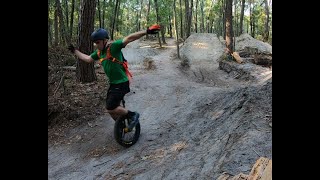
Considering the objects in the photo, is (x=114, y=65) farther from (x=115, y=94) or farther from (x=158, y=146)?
(x=158, y=146)

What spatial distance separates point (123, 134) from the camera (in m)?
6.86

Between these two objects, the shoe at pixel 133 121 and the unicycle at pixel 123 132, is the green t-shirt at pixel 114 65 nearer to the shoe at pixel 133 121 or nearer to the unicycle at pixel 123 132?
the unicycle at pixel 123 132

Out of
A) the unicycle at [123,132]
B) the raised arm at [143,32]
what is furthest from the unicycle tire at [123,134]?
the raised arm at [143,32]

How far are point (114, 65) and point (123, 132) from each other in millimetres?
1578

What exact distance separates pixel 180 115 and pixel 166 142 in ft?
5.91

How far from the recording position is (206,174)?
460 centimetres

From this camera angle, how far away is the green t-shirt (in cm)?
615

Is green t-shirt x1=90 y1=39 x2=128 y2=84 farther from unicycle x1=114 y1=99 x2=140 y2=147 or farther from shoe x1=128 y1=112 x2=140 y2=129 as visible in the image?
shoe x1=128 y1=112 x2=140 y2=129

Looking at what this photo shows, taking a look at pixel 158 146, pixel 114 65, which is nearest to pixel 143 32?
pixel 114 65

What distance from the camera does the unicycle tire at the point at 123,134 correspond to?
21.8 ft

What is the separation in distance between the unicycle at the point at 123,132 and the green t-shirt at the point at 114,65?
0.57 metres
